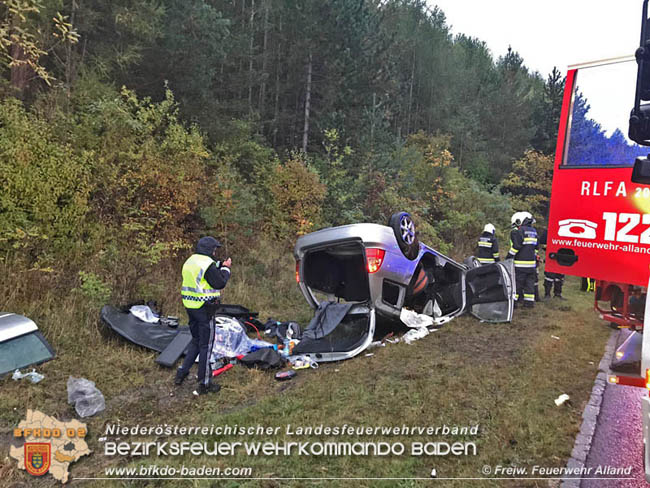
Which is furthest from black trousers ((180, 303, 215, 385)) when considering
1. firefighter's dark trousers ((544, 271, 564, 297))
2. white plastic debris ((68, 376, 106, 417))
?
firefighter's dark trousers ((544, 271, 564, 297))

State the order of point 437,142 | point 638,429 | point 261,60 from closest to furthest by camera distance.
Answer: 1. point 638,429
2. point 261,60
3. point 437,142

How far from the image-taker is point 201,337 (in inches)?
169

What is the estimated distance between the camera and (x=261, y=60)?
61.7 feet

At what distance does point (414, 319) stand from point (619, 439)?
2.86 meters

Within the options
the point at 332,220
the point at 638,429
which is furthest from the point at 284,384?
the point at 332,220

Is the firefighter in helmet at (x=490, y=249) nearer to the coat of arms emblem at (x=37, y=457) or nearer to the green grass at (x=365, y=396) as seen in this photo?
the green grass at (x=365, y=396)

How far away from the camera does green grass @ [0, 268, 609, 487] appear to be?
292 cm

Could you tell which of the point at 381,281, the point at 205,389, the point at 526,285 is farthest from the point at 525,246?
the point at 205,389

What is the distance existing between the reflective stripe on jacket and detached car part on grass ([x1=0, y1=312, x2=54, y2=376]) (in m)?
1.64

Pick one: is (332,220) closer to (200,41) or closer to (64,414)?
(200,41)

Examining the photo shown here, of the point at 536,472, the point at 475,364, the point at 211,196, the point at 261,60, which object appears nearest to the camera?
the point at 536,472

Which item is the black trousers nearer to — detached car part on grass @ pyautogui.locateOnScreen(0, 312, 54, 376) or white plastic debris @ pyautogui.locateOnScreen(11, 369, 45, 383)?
white plastic debris @ pyautogui.locateOnScreen(11, 369, 45, 383)

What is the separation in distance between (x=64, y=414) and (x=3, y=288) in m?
2.38

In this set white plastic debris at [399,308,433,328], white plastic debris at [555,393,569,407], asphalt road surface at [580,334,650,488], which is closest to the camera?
asphalt road surface at [580,334,650,488]
